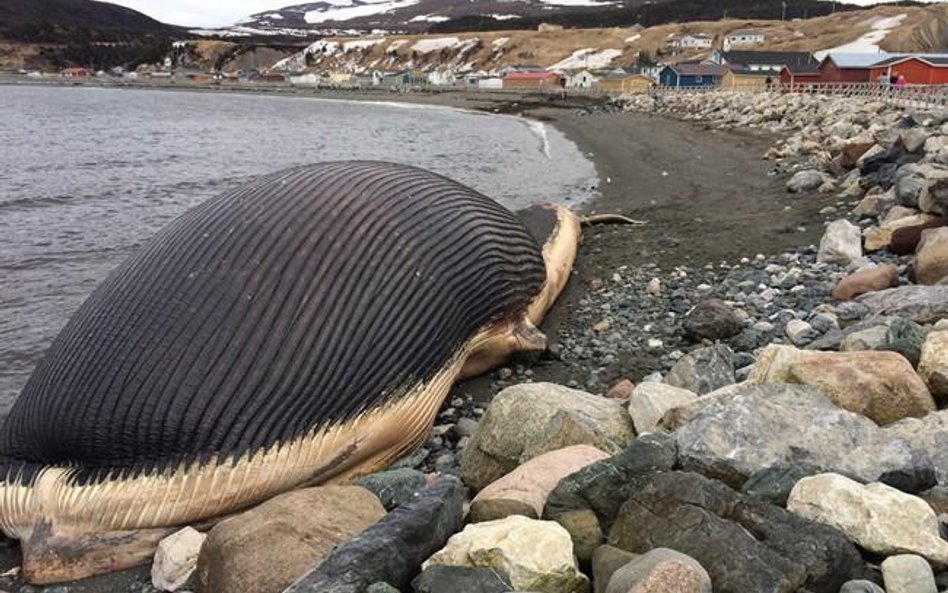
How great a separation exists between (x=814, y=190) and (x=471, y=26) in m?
189

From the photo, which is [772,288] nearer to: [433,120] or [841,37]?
[433,120]

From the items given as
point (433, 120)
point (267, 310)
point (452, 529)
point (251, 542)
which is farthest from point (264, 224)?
point (433, 120)

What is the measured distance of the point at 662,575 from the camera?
2883mm

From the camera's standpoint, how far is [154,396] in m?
4.95

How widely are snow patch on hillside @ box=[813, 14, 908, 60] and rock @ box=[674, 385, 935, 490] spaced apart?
107763 millimetres

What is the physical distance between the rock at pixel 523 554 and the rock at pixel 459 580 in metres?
0.08

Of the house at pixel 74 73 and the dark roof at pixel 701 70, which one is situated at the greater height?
the house at pixel 74 73

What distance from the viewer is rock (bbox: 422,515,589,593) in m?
3.36

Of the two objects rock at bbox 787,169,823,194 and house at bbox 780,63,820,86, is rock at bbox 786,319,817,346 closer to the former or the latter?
rock at bbox 787,169,823,194

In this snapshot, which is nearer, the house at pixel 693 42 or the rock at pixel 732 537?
the rock at pixel 732 537

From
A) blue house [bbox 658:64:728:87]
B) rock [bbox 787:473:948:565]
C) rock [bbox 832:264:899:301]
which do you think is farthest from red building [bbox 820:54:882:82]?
rock [bbox 787:473:948:565]

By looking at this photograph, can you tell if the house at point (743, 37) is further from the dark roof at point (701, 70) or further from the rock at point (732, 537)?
the rock at point (732, 537)

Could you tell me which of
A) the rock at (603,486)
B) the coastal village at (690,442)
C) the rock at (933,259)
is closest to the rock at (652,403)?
the coastal village at (690,442)

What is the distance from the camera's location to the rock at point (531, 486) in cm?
396
